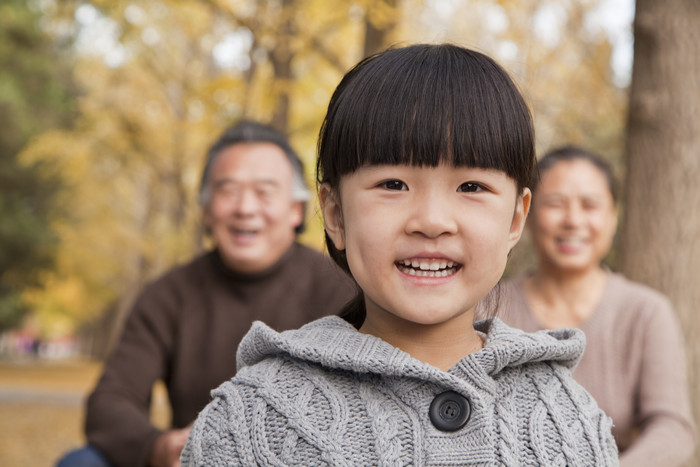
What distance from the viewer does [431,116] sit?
1550 mm

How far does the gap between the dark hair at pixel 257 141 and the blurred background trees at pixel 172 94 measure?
30.0 inches

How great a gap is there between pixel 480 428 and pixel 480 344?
0.30m

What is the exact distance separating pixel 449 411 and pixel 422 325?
0.21 meters

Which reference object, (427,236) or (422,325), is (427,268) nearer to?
(427,236)

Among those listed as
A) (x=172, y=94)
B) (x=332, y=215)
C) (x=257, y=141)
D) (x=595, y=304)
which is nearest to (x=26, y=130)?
(x=172, y=94)

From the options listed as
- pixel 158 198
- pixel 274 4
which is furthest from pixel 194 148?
pixel 274 4

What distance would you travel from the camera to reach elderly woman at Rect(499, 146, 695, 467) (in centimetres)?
313

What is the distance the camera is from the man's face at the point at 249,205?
3.45m

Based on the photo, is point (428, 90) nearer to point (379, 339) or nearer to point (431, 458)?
point (379, 339)

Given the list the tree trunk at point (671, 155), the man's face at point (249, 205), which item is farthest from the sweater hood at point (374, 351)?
the tree trunk at point (671, 155)

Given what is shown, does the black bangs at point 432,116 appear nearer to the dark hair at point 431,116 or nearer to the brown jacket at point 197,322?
the dark hair at point 431,116

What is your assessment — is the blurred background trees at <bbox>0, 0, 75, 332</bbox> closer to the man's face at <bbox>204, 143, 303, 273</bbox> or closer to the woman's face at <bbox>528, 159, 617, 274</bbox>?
the man's face at <bbox>204, 143, 303, 273</bbox>

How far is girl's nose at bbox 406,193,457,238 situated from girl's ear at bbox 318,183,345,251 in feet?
0.77

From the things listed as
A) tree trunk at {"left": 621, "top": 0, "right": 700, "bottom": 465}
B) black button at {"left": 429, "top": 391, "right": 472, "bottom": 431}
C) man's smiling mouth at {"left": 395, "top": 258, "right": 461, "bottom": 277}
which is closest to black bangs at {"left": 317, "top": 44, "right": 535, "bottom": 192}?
man's smiling mouth at {"left": 395, "top": 258, "right": 461, "bottom": 277}
